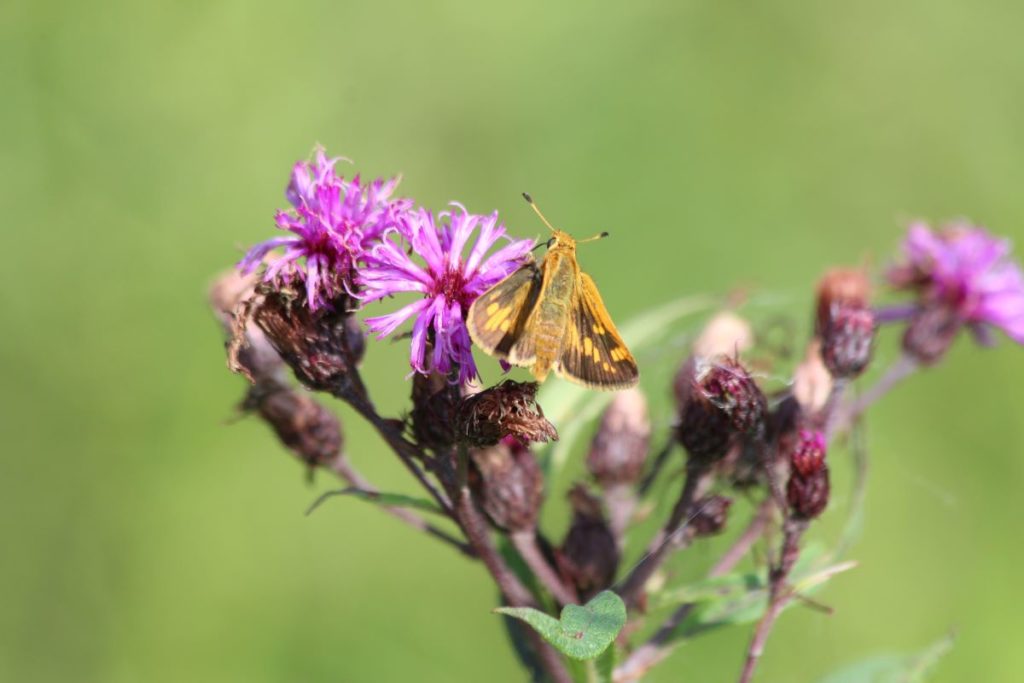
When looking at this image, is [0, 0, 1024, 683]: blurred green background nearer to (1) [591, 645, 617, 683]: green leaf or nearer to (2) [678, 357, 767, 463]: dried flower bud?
(2) [678, 357, 767, 463]: dried flower bud

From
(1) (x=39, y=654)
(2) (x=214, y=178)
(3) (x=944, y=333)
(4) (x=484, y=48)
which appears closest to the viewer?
(3) (x=944, y=333)

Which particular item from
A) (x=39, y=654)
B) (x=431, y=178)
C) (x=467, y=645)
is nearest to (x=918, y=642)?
(x=467, y=645)

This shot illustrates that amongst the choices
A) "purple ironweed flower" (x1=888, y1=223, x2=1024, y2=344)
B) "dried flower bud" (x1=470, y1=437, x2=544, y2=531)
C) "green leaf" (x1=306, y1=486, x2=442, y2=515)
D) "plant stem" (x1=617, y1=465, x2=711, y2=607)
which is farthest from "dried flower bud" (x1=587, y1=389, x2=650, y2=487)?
"purple ironweed flower" (x1=888, y1=223, x2=1024, y2=344)

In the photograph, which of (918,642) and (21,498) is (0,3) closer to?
Result: (21,498)

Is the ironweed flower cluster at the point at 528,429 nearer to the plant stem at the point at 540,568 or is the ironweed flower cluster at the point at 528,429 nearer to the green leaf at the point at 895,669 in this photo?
the plant stem at the point at 540,568

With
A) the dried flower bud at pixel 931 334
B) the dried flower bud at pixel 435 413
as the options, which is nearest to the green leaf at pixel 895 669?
the dried flower bud at pixel 931 334
